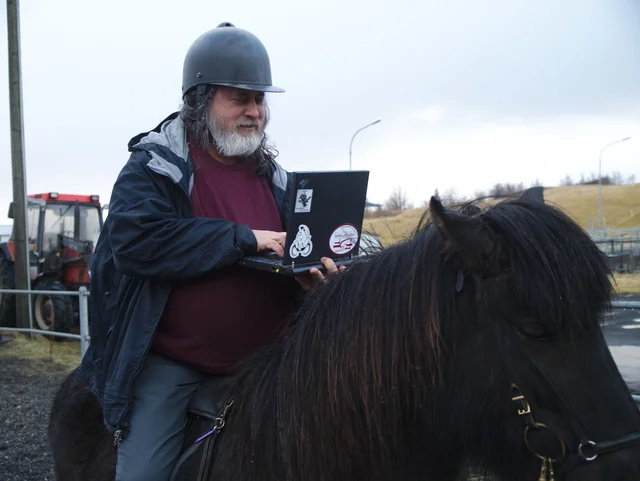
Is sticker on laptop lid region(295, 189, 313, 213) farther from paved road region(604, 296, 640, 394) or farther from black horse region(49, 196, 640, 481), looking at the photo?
paved road region(604, 296, 640, 394)

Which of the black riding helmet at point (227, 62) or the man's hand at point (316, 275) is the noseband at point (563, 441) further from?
the black riding helmet at point (227, 62)

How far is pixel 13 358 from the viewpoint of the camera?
10.2 m

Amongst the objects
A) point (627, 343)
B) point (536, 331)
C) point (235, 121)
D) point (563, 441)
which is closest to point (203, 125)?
point (235, 121)

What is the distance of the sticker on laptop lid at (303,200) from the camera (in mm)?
2041

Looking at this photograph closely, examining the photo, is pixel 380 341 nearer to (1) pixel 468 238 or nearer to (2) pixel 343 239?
(1) pixel 468 238

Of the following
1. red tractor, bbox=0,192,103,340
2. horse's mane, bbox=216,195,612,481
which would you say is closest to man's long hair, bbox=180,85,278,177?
horse's mane, bbox=216,195,612,481

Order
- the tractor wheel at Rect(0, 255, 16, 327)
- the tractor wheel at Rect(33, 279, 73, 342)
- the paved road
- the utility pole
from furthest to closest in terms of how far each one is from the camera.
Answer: the tractor wheel at Rect(0, 255, 16, 327) < the tractor wheel at Rect(33, 279, 73, 342) < the utility pole < the paved road

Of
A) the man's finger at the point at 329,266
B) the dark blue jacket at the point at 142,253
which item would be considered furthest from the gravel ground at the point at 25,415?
the man's finger at the point at 329,266

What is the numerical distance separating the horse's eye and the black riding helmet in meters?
1.47

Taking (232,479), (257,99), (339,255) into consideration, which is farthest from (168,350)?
(257,99)

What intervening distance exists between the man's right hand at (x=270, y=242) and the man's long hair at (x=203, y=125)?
1.76ft

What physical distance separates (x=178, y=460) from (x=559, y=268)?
1487 mm

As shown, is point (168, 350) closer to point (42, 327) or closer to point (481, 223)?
point (481, 223)

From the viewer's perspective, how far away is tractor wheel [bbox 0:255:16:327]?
12.9 meters
